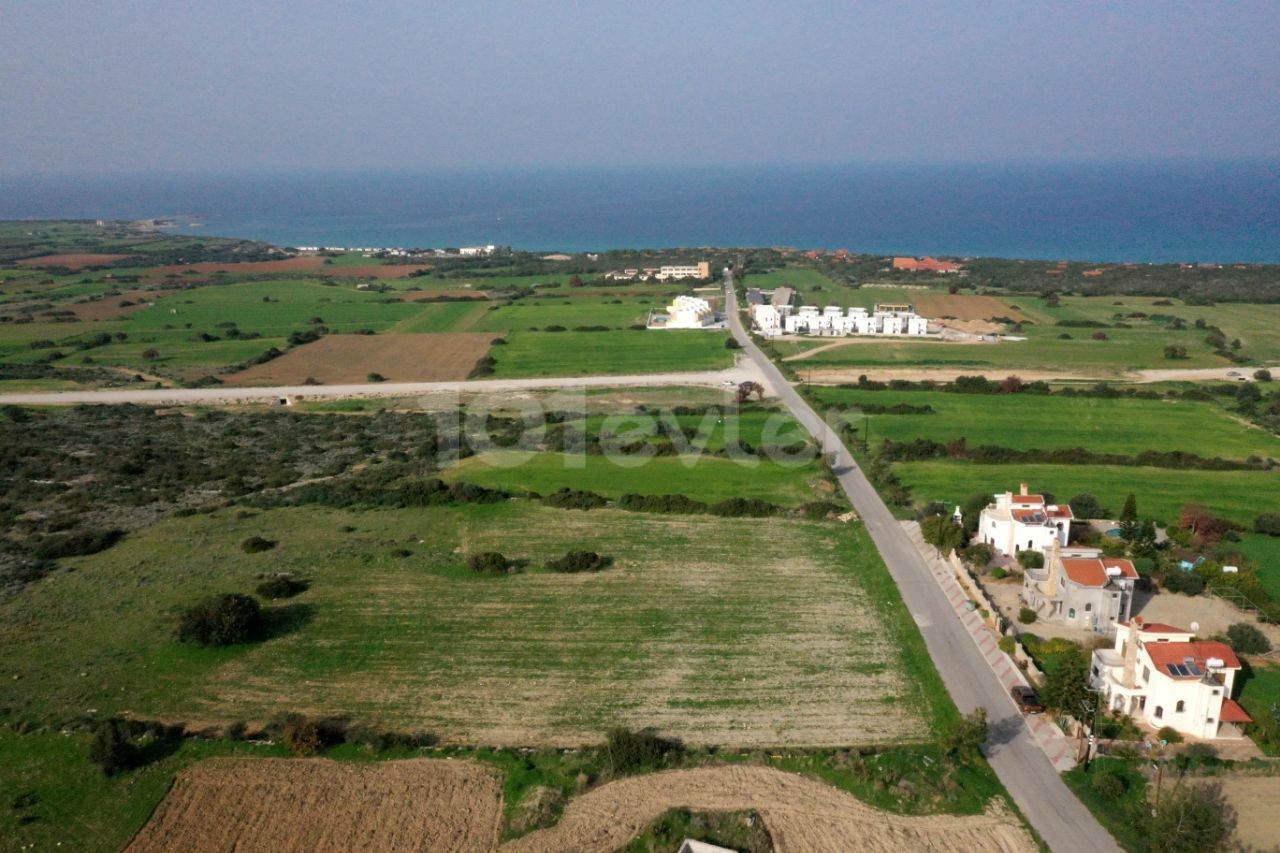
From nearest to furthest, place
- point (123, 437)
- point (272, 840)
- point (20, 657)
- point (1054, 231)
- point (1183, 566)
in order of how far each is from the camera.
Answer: point (272, 840), point (20, 657), point (1183, 566), point (123, 437), point (1054, 231)

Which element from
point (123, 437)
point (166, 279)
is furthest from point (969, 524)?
point (166, 279)

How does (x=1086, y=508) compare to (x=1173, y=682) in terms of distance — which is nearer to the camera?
(x=1173, y=682)

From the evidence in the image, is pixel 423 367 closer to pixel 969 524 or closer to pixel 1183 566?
pixel 969 524

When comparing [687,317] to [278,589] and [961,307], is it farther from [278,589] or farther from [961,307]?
[278,589]

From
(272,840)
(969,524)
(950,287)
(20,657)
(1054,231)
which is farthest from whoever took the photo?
(1054,231)

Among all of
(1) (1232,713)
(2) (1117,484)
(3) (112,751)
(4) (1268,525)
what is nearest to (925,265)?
(2) (1117,484)

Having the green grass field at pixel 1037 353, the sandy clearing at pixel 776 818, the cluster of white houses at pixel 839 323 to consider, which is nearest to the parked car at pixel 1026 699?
the sandy clearing at pixel 776 818

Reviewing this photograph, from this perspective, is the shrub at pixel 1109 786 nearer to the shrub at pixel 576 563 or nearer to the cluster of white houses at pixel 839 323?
the shrub at pixel 576 563
